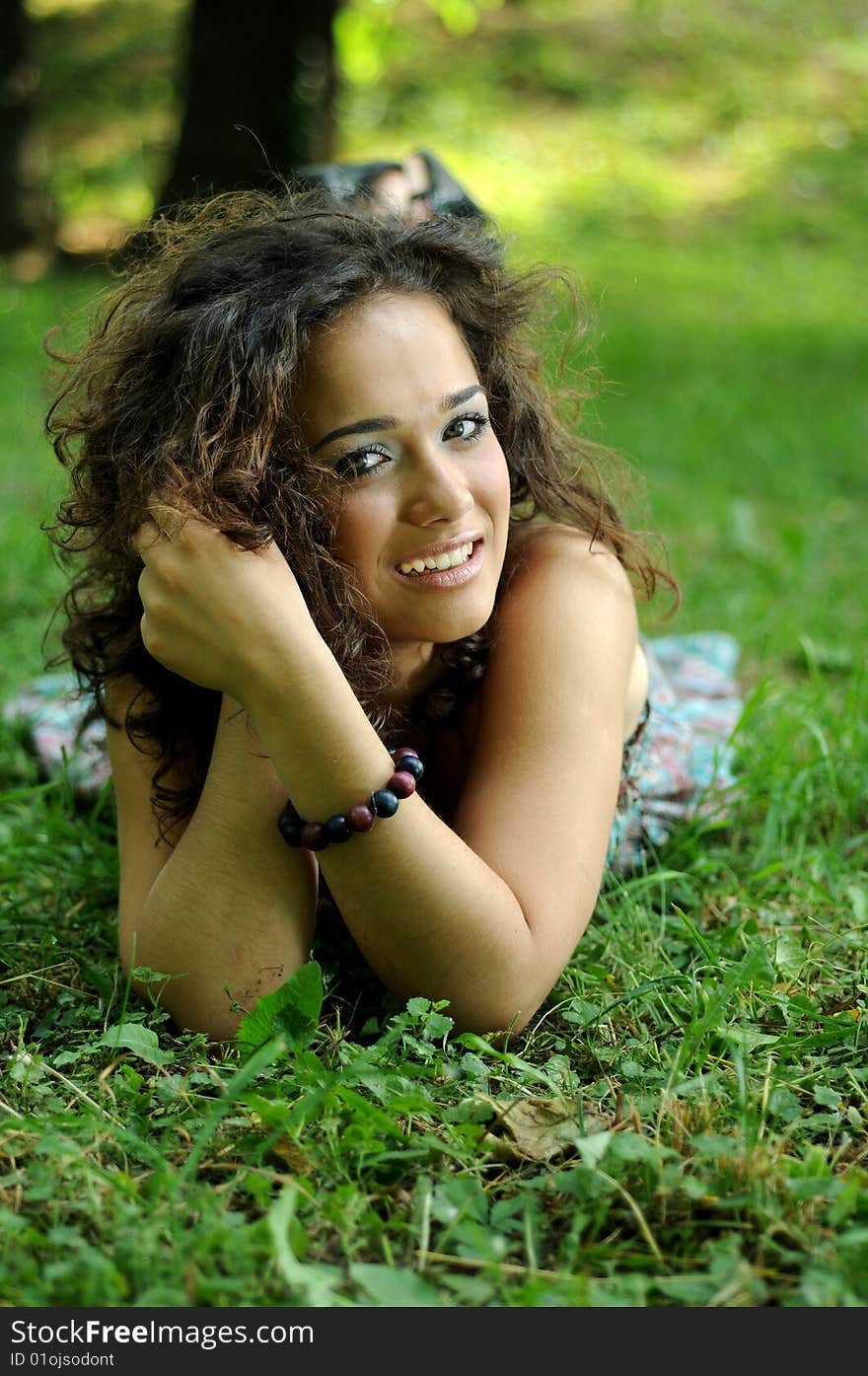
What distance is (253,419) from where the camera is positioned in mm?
2119

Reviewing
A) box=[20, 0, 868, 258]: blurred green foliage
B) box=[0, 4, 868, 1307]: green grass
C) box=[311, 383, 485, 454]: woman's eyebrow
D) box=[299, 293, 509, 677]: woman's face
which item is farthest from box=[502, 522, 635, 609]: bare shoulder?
box=[20, 0, 868, 258]: blurred green foliage

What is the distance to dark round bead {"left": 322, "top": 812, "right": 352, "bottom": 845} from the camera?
1903 millimetres

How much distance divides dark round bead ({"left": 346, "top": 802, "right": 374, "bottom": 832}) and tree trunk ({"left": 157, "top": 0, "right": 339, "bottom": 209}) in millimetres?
6961

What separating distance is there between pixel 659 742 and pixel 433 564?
1214mm

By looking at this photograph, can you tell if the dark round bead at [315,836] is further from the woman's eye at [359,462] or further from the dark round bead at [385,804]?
the woman's eye at [359,462]

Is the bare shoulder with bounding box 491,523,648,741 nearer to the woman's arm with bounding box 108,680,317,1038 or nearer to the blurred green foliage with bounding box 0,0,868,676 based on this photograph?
the woman's arm with bounding box 108,680,317,1038

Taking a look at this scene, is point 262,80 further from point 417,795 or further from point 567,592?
point 417,795

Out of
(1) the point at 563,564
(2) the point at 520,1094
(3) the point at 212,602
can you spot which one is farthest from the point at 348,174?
(2) the point at 520,1094

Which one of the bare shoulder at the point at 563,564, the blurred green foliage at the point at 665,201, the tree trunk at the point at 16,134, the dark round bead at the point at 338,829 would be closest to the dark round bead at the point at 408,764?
the dark round bead at the point at 338,829

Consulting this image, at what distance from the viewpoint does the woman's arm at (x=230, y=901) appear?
2.12 meters

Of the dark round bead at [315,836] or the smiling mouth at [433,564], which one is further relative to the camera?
the smiling mouth at [433,564]

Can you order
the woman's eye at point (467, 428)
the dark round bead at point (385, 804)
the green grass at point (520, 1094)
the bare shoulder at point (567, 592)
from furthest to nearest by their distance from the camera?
the bare shoulder at point (567, 592) → the woman's eye at point (467, 428) → the dark round bead at point (385, 804) → the green grass at point (520, 1094)

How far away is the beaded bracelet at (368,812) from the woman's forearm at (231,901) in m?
0.17

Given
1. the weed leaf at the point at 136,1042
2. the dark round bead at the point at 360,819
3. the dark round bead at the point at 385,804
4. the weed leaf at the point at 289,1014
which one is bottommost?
the weed leaf at the point at 136,1042
